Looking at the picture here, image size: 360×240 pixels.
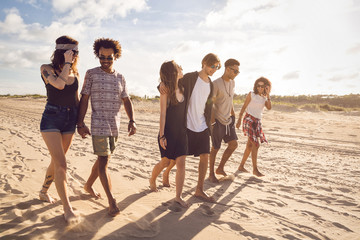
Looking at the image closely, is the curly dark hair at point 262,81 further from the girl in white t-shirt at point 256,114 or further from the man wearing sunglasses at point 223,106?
the man wearing sunglasses at point 223,106

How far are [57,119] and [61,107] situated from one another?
15 centimetres

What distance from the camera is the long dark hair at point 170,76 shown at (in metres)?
3.56

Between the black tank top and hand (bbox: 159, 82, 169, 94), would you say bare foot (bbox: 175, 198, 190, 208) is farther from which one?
the black tank top

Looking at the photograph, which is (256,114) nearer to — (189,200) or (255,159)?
(255,159)

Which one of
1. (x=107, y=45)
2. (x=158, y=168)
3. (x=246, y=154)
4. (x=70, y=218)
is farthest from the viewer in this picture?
(x=246, y=154)

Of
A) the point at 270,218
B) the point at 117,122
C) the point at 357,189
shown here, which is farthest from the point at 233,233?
the point at 357,189

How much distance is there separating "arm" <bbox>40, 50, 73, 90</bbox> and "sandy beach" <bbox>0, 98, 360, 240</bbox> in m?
1.59

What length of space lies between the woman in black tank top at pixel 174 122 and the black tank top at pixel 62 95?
43.9 inches

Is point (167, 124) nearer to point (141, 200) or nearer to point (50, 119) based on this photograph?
point (141, 200)

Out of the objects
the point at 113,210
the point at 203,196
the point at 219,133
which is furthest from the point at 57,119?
the point at 219,133

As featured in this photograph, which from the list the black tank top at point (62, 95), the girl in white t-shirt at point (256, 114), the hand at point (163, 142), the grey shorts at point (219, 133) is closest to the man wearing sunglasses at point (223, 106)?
the grey shorts at point (219, 133)

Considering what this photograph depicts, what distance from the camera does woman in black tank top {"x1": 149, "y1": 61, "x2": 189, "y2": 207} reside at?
3.58 m

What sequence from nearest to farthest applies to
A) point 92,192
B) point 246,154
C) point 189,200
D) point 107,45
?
1. point 107,45
2. point 92,192
3. point 189,200
4. point 246,154

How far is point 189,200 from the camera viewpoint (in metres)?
4.04
